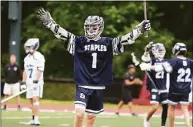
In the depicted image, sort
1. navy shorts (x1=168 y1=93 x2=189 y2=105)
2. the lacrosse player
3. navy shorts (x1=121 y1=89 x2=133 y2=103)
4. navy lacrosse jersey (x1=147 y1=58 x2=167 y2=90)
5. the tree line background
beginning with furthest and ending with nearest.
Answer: the tree line background
navy shorts (x1=121 y1=89 x2=133 y2=103)
navy lacrosse jersey (x1=147 y1=58 x2=167 y2=90)
navy shorts (x1=168 y1=93 x2=189 y2=105)
the lacrosse player

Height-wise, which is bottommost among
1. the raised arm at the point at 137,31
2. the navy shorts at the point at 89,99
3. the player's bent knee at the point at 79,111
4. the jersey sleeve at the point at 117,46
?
the player's bent knee at the point at 79,111

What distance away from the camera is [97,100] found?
9.07 metres

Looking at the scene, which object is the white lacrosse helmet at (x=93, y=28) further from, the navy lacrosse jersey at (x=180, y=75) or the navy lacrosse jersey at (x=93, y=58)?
the navy lacrosse jersey at (x=180, y=75)

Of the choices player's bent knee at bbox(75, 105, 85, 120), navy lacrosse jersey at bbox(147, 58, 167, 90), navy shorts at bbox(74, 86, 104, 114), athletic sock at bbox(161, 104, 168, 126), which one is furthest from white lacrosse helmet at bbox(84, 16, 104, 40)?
athletic sock at bbox(161, 104, 168, 126)

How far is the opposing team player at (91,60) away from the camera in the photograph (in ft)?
29.3

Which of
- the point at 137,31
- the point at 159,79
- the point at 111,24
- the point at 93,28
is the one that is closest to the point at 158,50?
the point at 159,79

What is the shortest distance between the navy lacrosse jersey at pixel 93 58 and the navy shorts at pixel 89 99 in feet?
0.39

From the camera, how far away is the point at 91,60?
9000 mm

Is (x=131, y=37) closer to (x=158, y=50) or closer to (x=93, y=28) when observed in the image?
(x=93, y=28)

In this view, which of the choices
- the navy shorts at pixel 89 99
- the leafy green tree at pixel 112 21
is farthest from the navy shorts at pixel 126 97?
the navy shorts at pixel 89 99

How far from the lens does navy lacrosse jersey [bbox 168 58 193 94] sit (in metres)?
11.7

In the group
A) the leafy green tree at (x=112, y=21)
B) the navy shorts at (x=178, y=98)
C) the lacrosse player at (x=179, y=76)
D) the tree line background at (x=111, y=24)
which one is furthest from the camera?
the tree line background at (x=111, y=24)

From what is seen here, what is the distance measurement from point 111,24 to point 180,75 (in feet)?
57.2

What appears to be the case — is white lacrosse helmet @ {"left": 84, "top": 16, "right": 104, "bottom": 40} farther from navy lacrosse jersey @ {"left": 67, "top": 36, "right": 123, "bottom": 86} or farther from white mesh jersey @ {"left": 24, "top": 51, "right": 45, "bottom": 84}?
white mesh jersey @ {"left": 24, "top": 51, "right": 45, "bottom": 84}
